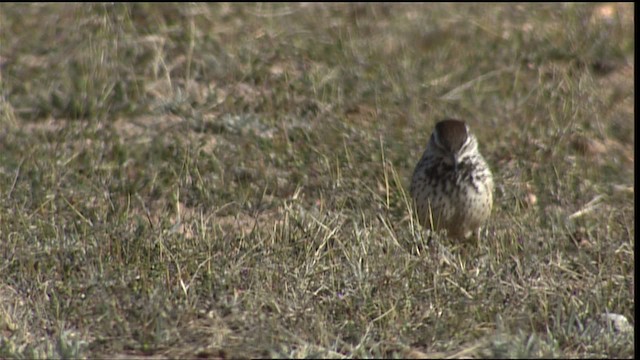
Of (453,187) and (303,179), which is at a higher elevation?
(453,187)

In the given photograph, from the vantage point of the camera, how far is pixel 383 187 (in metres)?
7.81

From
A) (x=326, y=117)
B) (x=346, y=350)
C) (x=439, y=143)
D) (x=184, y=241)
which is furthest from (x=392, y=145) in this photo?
(x=346, y=350)

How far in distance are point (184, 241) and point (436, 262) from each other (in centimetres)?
127

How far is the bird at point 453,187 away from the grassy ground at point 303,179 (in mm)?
154

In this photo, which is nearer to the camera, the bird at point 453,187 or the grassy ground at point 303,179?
the grassy ground at point 303,179

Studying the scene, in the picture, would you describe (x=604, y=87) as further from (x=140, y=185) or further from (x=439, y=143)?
(x=140, y=185)

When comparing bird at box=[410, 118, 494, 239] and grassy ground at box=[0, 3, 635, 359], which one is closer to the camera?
grassy ground at box=[0, 3, 635, 359]

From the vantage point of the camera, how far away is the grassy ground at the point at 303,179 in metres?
5.47

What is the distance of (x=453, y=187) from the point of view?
23.6 feet

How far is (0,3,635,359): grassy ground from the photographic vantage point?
5.47 meters

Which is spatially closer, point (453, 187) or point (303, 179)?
point (453, 187)

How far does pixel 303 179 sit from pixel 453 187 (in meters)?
1.07

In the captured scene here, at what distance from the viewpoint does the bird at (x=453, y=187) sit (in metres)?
7.16

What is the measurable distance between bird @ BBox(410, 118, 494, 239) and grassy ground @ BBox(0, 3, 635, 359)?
0.15 m
